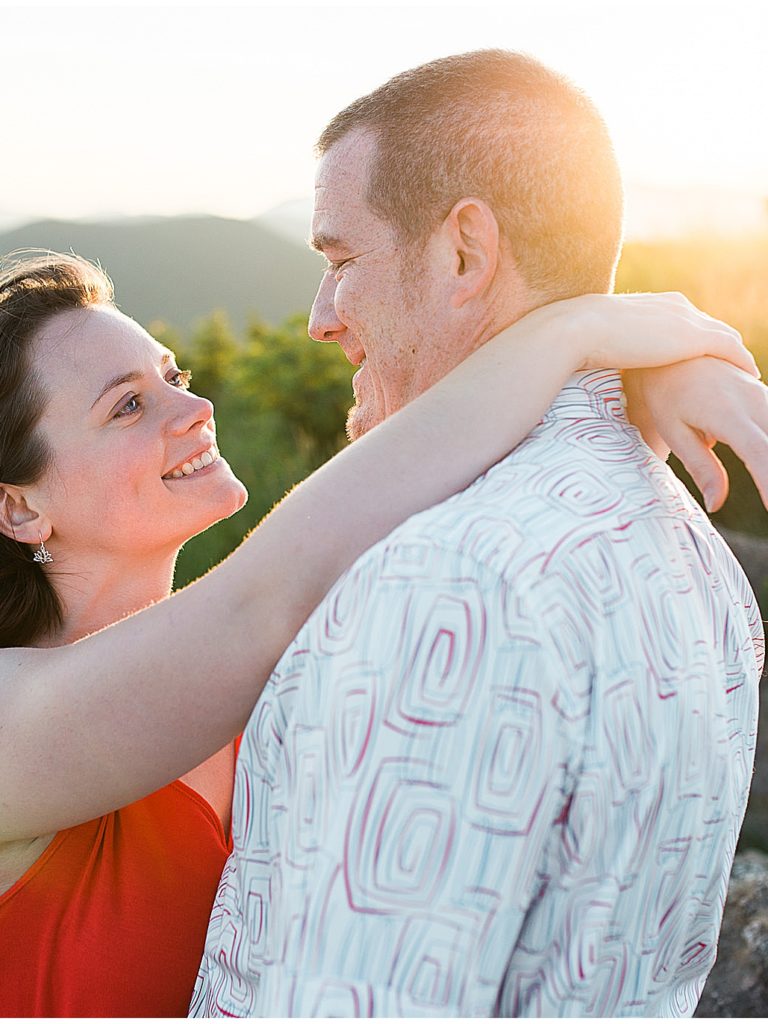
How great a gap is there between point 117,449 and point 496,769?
67.1 inches

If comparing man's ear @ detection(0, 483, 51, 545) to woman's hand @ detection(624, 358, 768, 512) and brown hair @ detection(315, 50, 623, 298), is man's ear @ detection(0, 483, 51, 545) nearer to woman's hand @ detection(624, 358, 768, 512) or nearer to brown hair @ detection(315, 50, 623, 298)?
brown hair @ detection(315, 50, 623, 298)

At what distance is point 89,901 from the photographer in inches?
101

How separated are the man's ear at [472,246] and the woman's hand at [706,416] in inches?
14.0

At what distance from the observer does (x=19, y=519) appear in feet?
9.86

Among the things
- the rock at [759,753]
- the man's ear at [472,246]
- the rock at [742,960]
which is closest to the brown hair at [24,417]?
the man's ear at [472,246]

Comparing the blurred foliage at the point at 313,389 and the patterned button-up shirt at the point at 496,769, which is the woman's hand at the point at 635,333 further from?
the blurred foliage at the point at 313,389

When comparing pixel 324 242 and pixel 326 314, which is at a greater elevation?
pixel 324 242

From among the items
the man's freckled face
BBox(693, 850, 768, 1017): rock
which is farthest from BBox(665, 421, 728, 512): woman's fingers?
BBox(693, 850, 768, 1017): rock

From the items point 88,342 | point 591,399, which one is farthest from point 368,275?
point 88,342

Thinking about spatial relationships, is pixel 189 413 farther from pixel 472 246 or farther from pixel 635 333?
pixel 635 333

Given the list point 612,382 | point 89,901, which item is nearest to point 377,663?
point 612,382

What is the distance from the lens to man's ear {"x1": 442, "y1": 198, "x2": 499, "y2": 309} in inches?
85.2

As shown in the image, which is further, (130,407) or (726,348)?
(130,407)

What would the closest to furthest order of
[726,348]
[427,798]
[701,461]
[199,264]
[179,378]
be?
[427,798] → [701,461] → [726,348] → [179,378] → [199,264]
